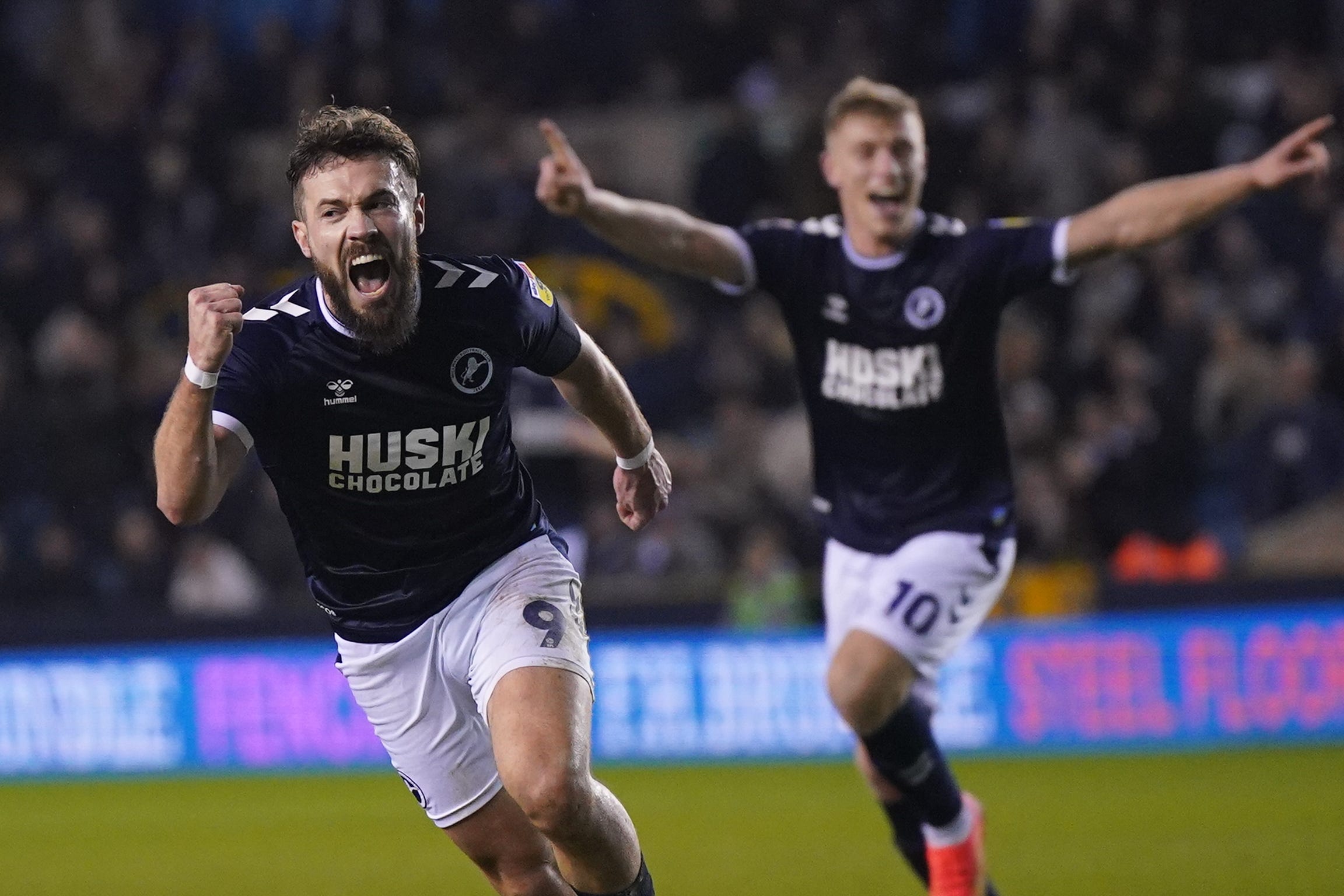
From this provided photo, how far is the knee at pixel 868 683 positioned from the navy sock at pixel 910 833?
40 centimetres

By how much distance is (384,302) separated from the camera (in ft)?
14.7

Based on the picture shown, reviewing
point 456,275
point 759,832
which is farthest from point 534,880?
point 759,832

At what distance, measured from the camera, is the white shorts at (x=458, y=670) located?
4707 mm

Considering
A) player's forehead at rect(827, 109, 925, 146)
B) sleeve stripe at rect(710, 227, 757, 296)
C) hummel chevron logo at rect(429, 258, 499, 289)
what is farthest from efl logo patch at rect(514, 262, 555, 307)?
player's forehead at rect(827, 109, 925, 146)

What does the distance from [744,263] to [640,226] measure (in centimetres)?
46

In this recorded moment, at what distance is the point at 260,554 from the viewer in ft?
42.3

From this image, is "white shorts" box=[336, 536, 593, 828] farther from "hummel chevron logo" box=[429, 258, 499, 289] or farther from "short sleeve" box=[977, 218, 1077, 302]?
"short sleeve" box=[977, 218, 1077, 302]

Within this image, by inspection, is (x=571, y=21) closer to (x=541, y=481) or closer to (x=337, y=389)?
(x=541, y=481)

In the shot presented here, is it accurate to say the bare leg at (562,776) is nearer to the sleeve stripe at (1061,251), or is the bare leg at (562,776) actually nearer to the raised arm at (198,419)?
the raised arm at (198,419)

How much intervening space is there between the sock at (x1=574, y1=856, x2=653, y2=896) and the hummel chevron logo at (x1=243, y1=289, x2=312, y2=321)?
1.63 m

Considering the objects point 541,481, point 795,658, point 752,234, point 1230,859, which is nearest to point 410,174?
point 752,234

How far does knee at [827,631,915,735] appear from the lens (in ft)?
18.9

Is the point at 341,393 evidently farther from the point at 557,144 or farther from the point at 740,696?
the point at 740,696

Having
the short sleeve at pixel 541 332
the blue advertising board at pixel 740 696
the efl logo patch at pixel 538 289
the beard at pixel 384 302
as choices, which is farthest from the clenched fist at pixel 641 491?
the blue advertising board at pixel 740 696
